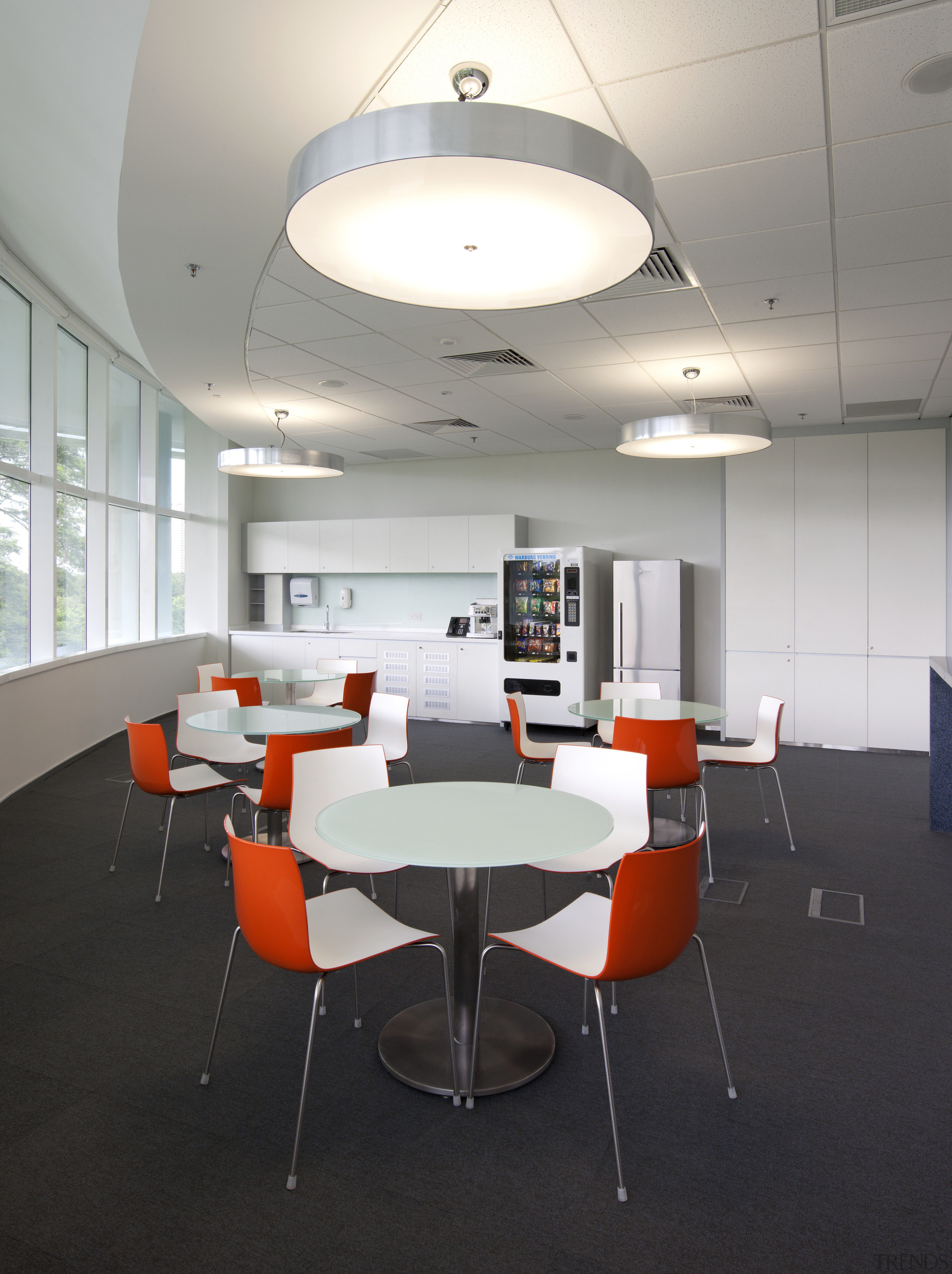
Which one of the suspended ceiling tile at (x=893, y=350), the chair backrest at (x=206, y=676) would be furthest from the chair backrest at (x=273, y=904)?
the suspended ceiling tile at (x=893, y=350)

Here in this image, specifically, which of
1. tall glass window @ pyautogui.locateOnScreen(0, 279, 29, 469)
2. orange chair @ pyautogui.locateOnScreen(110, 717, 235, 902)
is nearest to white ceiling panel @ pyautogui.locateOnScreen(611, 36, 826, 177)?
orange chair @ pyautogui.locateOnScreen(110, 717, 235, 902)

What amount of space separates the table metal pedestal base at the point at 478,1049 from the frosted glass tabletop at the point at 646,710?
6.16 feet

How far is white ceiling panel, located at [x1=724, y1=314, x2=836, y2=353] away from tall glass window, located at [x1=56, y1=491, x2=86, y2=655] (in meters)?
5.18

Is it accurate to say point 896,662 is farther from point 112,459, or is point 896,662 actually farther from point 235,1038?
point 112,459

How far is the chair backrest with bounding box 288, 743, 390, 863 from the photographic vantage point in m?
2.96

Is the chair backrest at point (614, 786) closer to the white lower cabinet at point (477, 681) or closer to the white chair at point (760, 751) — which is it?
the white chair at point (760, 751)

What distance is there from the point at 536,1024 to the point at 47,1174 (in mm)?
1443

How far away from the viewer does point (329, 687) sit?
671 cm

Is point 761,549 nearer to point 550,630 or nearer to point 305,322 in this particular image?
point 550,630

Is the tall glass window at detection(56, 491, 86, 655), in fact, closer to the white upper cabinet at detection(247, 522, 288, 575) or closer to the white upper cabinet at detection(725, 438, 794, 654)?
the white upper cabinet at detection(247, 522, 288, 575)

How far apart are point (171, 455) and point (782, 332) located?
6.85 m

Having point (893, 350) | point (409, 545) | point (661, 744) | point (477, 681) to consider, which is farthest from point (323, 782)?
point (409, 545)

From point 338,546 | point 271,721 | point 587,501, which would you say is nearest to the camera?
point 271,721

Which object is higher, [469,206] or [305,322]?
[305,322]
